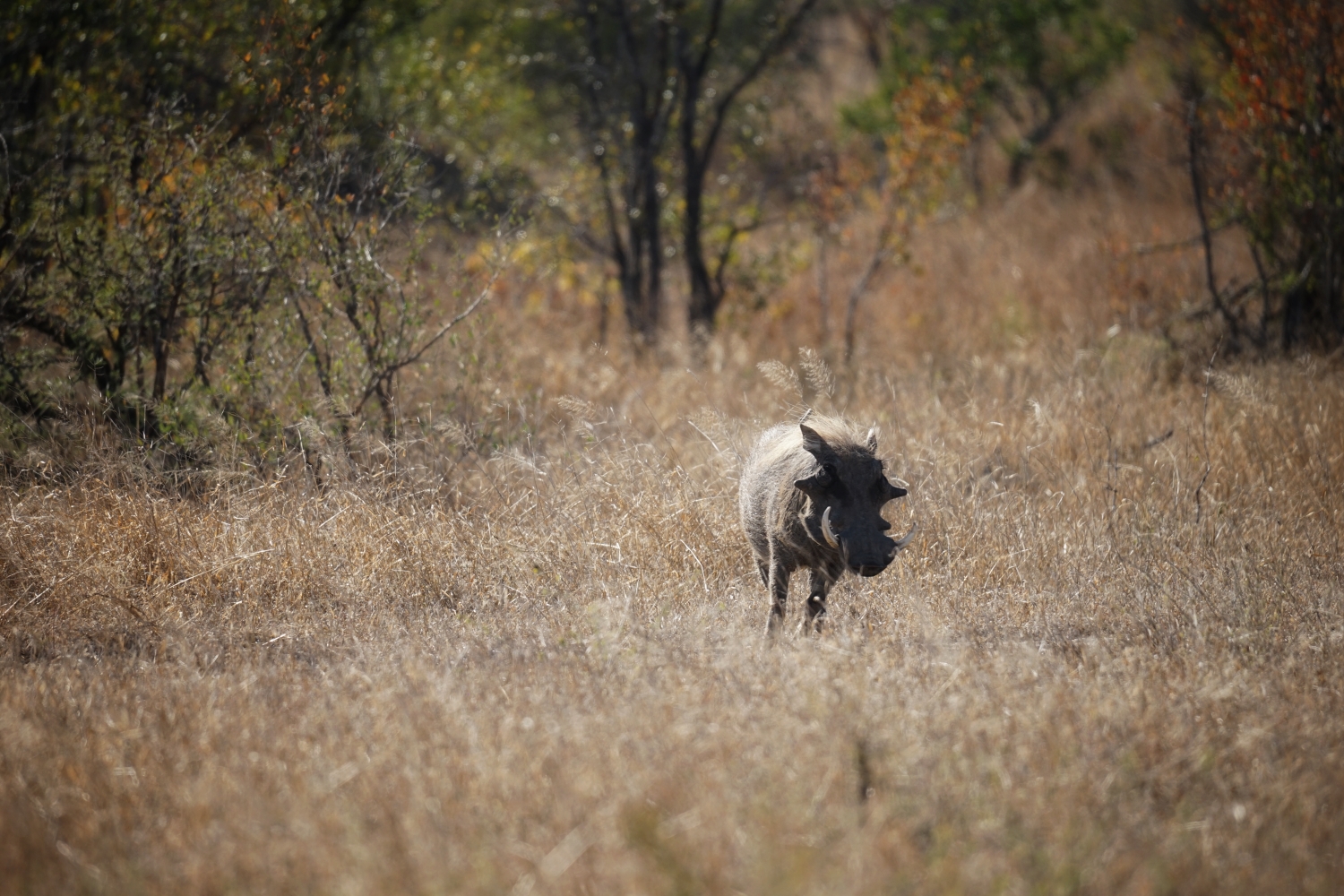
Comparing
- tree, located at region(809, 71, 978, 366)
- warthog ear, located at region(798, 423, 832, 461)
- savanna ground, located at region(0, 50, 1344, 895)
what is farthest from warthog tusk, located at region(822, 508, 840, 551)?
tree, located at region(809, 71, 978, 366)

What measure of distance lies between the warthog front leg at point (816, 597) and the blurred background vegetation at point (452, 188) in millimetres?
2991

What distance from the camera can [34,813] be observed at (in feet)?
9.89

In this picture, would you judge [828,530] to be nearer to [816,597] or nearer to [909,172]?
[816,597]

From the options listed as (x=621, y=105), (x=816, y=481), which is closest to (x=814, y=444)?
(x=816, y=481)

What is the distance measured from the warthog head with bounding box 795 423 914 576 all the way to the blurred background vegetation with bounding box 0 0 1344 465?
3.08 m

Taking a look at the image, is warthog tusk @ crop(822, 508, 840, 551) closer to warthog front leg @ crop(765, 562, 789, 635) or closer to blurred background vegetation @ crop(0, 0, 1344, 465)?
warthog front leg @ crop(765, 562, 789, 635)

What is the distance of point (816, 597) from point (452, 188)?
312 inches

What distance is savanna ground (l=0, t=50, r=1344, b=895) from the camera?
9.01 ft

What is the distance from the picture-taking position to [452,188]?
36.0 feet

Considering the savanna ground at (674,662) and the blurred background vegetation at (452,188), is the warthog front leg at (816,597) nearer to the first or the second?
the savanna ground at (674,662)

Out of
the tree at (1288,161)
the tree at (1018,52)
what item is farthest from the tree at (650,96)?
the tree at (1288,161)

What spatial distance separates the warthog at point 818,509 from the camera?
3.86 metres

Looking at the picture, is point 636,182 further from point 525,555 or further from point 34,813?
point 34,813

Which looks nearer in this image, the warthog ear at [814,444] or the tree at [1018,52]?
the warthog ear at [814,444]
